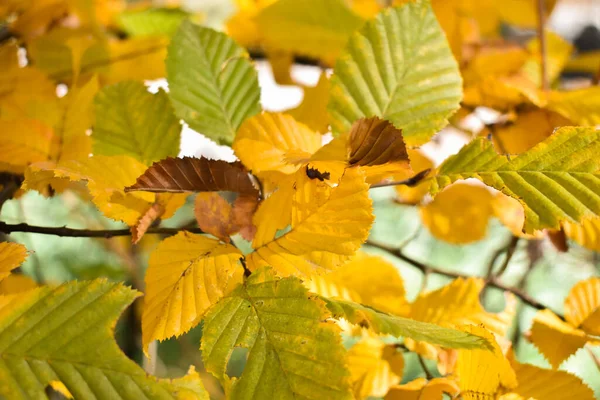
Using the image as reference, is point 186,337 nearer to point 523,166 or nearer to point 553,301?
point 553,301

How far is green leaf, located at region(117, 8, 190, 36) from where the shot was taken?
0.59 m

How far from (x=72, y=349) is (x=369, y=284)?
195 mm

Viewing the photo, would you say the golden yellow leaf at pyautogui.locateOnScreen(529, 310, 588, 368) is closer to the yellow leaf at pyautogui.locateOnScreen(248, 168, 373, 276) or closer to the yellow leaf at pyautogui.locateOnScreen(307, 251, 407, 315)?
the yellow leaf at pyautogui.locateOnScreen(307, 251, 407, 315)

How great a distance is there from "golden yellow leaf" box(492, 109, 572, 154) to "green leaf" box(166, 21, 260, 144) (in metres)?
0.22

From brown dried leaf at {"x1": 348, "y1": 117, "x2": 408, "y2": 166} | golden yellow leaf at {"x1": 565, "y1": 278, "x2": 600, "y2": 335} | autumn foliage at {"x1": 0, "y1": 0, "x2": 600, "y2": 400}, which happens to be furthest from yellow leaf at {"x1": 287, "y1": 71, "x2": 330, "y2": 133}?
golden yellow leaf at {"x1": 565, "y1": 278, "x2": 600, "y2": 335}

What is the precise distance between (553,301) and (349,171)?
3.53 ft

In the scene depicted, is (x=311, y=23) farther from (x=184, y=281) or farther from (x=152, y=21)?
(x=184, y=281)

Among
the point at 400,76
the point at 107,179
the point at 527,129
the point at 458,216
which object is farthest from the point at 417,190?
the point at 107,179

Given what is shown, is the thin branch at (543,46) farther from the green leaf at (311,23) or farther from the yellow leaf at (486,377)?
the yellow leaf at (486,377)

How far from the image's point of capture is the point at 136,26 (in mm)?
592

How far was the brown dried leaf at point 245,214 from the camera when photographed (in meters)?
0.26

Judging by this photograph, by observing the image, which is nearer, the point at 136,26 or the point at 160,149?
the point at 160,149

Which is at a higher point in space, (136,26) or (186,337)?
(136,26)

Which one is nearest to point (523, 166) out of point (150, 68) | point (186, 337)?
point (150, 68)
